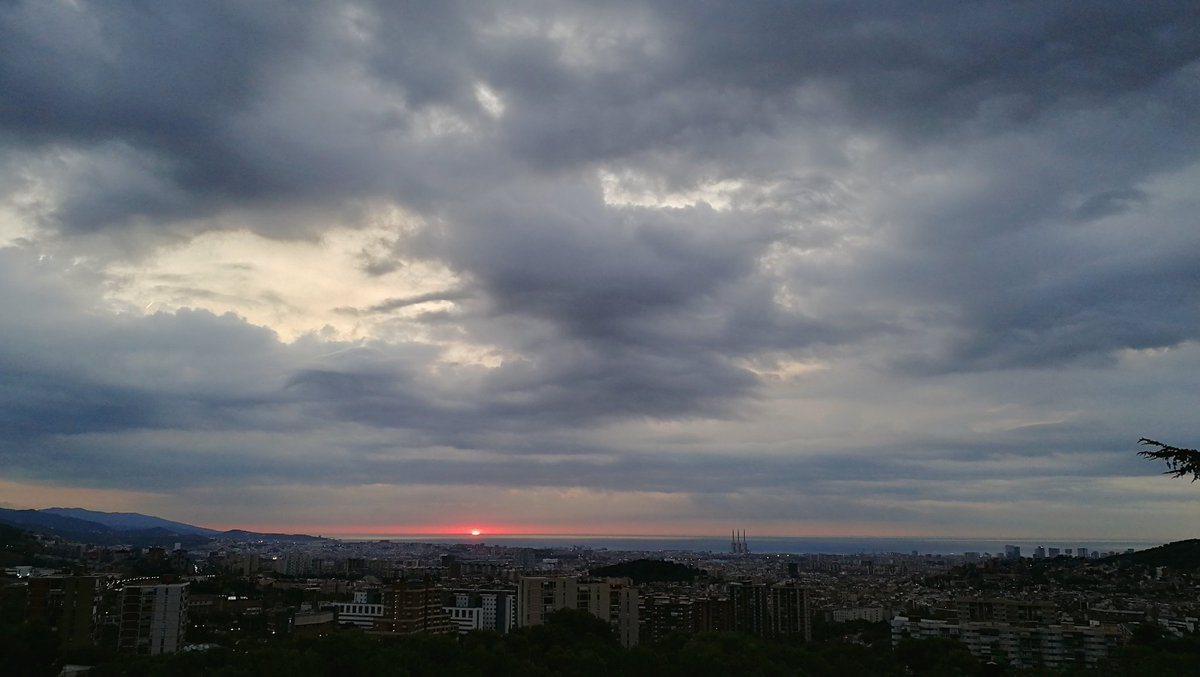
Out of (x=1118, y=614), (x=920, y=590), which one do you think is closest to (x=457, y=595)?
(x=1118, y=614)

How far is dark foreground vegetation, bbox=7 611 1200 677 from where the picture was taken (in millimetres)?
16188

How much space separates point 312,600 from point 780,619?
2840 centimetres

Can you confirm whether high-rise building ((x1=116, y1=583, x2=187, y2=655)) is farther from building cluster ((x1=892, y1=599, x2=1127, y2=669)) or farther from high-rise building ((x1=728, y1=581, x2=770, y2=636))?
building cluster ((x1=892, y1=599, x2=1127, y2=669))

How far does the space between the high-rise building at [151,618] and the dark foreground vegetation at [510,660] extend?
11719 mm

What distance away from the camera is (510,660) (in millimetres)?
17500

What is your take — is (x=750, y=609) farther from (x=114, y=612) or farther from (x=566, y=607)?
(x=114, y=612)

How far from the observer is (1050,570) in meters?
85.2

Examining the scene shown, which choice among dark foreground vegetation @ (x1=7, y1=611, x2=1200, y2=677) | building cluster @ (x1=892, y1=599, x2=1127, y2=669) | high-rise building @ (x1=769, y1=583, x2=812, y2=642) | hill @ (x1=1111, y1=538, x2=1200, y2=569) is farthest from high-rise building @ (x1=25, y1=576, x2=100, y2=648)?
hill @ (x1=1111, y1=538, x2=1200, y2=569)

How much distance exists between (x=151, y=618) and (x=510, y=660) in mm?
22273

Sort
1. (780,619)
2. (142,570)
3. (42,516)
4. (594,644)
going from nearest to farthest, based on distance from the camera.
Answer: (594,644) → (780,619) → (142,570) → (42,516)

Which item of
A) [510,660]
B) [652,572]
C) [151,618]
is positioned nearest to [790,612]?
[510,660]

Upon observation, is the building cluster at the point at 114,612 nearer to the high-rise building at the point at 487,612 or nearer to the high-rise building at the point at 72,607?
the high-rise building at the point at 72,607

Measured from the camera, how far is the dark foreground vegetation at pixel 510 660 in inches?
637

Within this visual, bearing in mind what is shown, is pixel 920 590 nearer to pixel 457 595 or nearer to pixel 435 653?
pixel 457 595
